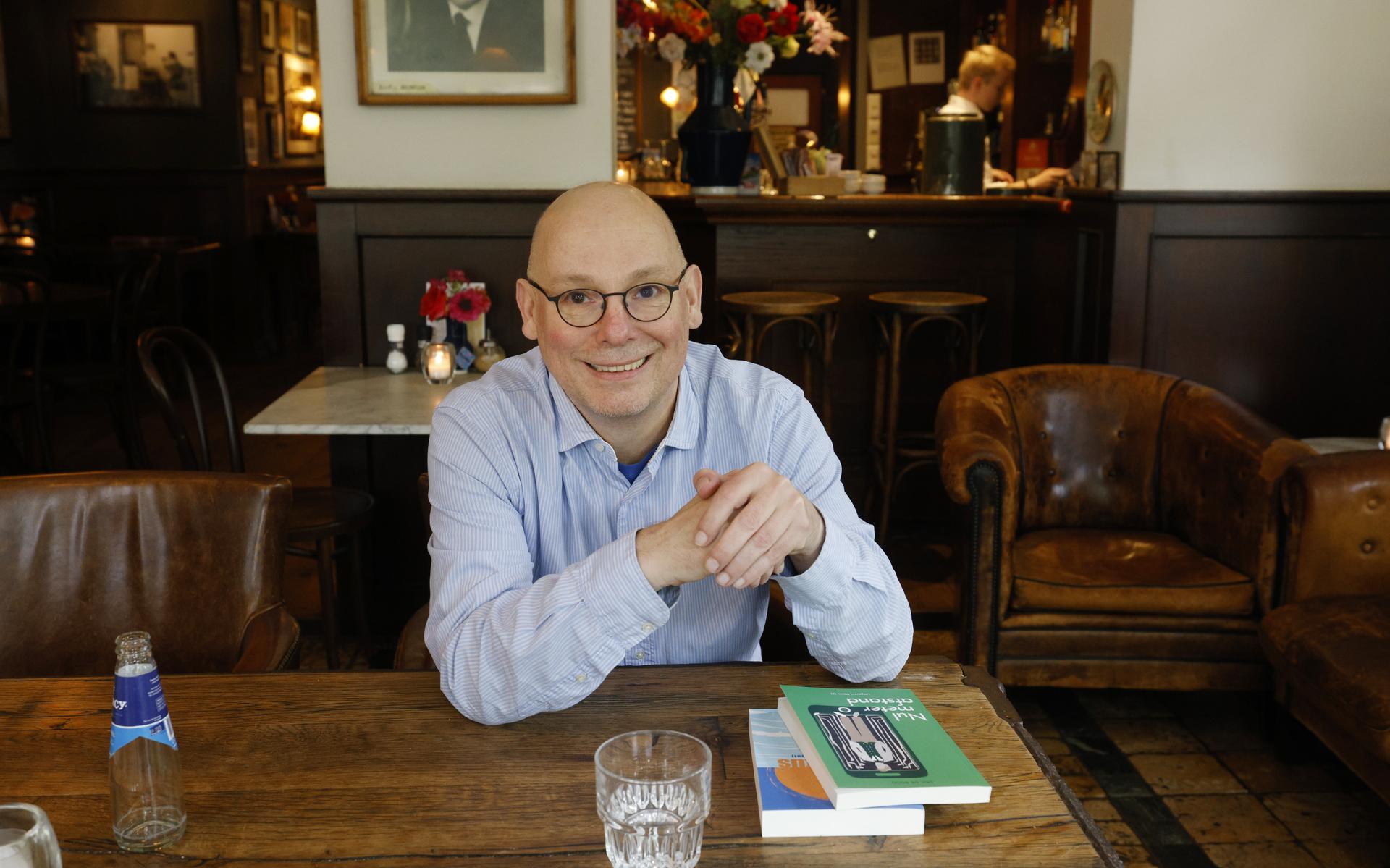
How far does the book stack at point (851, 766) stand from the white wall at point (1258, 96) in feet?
10.0

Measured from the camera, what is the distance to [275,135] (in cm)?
940

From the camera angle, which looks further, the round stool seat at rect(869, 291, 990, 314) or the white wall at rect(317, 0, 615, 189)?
the round stool seat at rect(869, 291, 990, 314)

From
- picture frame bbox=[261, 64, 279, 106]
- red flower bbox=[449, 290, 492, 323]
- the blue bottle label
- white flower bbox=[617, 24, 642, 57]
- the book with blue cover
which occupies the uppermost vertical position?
picture frame bbox=[261, 64, 279, 106]

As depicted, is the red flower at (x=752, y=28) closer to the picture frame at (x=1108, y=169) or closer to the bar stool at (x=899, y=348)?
the bar stool at (x=899, y=348)

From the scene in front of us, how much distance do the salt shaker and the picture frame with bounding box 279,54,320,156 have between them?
6.88 meters

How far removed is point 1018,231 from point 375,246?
234 cm

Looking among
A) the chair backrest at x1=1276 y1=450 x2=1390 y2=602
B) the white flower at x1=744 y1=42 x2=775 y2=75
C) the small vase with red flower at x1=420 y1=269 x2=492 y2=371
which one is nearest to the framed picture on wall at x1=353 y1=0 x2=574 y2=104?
the small vase with red flower at x1=420 y1=269 x2=492 y2=371

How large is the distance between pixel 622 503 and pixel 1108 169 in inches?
115

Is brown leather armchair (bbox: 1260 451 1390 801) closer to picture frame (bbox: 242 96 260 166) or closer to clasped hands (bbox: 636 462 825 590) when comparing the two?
clasped hands (bbox: 636 462 825 590)

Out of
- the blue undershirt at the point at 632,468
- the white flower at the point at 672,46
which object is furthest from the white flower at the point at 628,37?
the blue undershirt at the point at 632,468

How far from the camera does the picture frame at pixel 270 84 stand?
920cm

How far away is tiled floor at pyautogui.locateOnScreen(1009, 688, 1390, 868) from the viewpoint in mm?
→ 2428

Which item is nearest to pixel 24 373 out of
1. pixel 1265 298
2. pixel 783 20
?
pixel 783 20

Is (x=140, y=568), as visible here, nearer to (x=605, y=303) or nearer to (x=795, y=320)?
(x=605, y=303)
